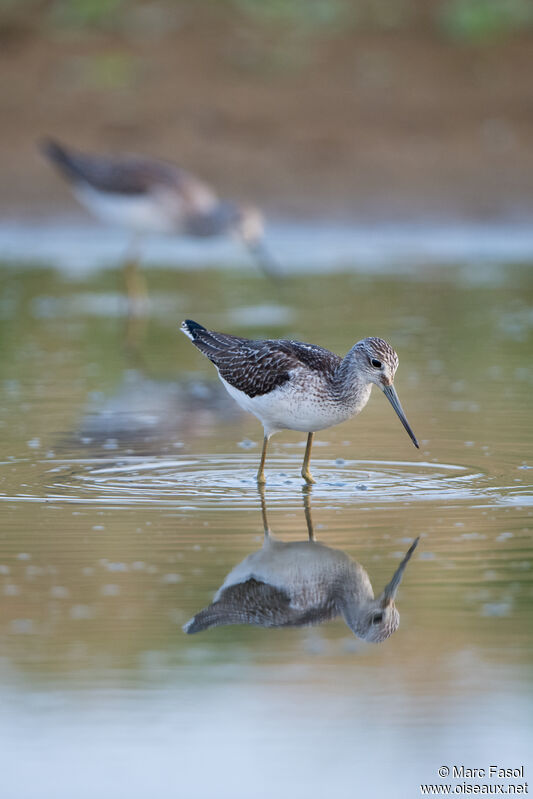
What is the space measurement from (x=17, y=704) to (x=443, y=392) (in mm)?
6347

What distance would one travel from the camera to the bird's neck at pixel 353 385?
8492 millimetres

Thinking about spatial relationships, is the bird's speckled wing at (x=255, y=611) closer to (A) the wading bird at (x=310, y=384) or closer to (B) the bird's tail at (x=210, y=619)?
(B) the bird's tail at (x=210, y=619)

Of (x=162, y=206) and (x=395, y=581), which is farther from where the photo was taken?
(x=162, y=206)

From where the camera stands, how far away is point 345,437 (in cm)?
1001

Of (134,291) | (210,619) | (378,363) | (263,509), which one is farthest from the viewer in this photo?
(134,291)

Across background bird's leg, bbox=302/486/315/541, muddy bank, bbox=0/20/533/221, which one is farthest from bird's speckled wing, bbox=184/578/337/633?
muddy bank, bbox=0/20/533/221

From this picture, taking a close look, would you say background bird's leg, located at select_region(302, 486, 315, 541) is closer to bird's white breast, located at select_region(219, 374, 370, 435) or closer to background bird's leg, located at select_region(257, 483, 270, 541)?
background bird's leg, located at select_region(257, 483, 270, 541)

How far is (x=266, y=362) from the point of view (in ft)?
28.9

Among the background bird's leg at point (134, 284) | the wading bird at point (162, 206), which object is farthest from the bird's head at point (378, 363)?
the wading bird at point (162, 206)

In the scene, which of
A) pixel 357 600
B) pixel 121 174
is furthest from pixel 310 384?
pixel 121 174

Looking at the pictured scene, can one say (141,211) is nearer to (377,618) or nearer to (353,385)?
(353,385)

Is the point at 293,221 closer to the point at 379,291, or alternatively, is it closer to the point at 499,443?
the point at 379,291

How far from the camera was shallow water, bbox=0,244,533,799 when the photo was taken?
195 inches

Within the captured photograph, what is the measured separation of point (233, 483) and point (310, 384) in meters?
0.66
